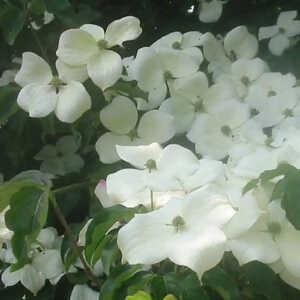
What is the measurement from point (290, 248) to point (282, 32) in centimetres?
77

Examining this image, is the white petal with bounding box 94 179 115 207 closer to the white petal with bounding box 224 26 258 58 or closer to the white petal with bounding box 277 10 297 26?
the white petal with bounding box 224 26 258 58

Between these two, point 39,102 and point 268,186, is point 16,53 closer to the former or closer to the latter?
point 39,102

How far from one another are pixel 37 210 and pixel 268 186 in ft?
0.90

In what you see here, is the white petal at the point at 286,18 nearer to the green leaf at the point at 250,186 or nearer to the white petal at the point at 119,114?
the white petal at the point at 119,114

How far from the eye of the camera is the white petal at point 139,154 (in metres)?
0.86

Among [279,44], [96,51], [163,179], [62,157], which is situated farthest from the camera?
[279,44]

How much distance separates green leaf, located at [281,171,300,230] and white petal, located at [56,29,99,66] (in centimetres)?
38

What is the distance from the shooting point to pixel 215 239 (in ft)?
2.22

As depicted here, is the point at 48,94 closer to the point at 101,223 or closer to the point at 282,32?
the point at 101,223

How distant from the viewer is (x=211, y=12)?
1.45 metres

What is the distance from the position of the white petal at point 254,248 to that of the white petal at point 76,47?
1.27 ft

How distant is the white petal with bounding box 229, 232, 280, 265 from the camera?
2.29 feet

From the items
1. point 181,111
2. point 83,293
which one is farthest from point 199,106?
point 83,293

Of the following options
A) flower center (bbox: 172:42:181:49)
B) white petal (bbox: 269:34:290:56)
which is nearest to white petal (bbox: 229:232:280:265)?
flower center (bbox: 172:42:181:49)
